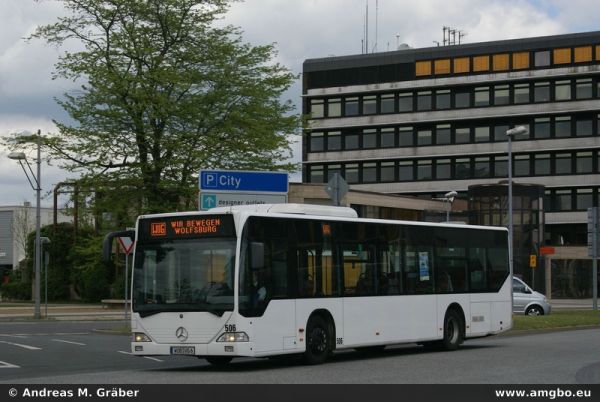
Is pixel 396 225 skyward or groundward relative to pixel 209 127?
groundward

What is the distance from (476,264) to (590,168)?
73.1m

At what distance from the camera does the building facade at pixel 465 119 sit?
3720 inches

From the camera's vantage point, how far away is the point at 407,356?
22141 mm

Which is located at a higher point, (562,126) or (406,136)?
(562,126)

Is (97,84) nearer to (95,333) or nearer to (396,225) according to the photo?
(95,333)

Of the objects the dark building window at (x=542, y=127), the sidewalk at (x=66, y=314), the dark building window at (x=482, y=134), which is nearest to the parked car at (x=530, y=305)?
the sidewalk at (x=66, y=314)

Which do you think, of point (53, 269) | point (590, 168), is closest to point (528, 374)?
point (53, 269)

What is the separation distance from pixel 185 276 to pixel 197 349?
4.11 feet

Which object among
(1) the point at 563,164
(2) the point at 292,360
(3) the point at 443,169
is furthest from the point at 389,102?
(2) the point at 292,360

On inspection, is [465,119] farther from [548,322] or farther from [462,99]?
[548,322]

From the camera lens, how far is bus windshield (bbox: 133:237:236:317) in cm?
1842

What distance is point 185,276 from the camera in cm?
1875

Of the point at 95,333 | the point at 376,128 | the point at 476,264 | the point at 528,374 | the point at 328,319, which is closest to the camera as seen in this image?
the point at 528,374

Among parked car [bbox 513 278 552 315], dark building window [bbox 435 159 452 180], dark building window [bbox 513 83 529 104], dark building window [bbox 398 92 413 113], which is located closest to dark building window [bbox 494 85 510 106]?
dark building window [bbox 513 83 529 104]
